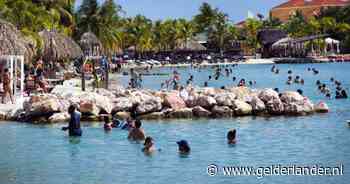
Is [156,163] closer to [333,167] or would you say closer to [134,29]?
[333,167]

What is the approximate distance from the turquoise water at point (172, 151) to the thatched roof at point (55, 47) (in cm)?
1893

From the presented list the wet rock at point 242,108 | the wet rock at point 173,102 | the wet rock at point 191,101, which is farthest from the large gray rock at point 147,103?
the wet rock at point 242,108

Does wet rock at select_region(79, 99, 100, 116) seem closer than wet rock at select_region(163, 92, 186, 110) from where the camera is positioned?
Yes

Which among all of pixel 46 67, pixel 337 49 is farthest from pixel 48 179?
pixel 337 49

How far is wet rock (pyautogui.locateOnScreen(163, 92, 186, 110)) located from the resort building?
13969 centimetres

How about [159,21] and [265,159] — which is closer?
[265,159]

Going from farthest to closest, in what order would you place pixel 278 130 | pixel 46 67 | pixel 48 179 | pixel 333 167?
1. pixel 46 67
2. pixel 278 130
3. pixel 333 167
4. pixel 48 179

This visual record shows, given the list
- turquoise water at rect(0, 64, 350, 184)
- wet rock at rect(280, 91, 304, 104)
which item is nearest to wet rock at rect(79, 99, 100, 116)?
turquoise water at rect(0, 64, 350, 184)

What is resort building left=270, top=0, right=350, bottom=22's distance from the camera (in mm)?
168450

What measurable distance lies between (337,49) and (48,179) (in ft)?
349

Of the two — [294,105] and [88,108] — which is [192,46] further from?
[88,108]

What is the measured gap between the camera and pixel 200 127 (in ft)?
86.2

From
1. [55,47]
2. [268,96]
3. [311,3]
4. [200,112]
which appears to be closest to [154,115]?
[200,112]

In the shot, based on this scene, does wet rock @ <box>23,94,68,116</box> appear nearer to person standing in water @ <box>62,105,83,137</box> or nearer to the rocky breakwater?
the rocky breakwater
